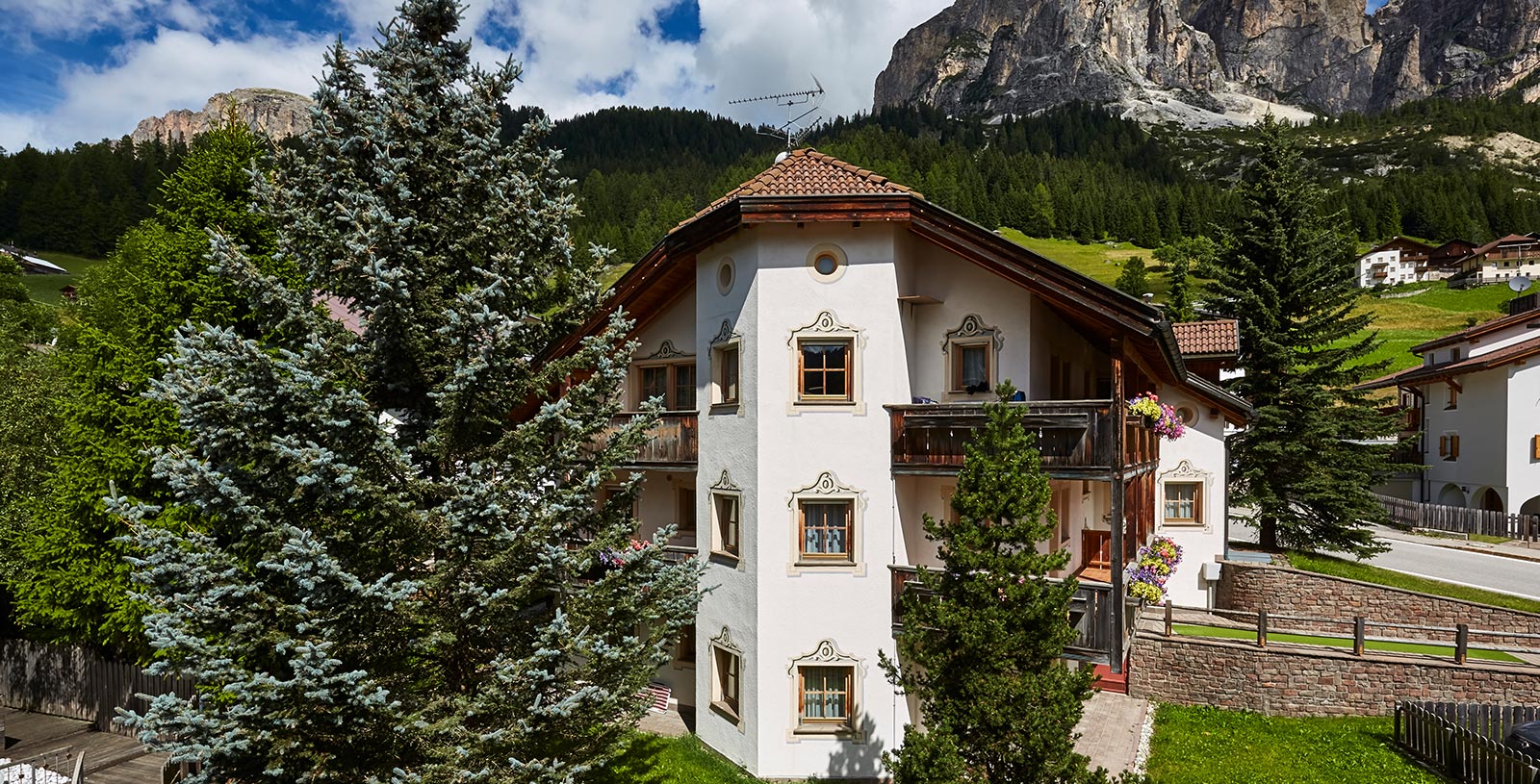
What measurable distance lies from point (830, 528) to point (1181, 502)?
13450 mm

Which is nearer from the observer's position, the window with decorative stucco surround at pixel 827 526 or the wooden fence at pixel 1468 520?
the window with decorative stucco surround at pixel 827 526

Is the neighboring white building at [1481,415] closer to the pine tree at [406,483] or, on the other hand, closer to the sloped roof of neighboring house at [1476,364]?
the sloped roof of neighboring house at [1476,364]

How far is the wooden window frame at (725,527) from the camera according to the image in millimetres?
15195

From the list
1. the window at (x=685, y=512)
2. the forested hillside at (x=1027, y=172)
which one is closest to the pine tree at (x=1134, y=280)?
the forested hillside at (x=1027, y=172)

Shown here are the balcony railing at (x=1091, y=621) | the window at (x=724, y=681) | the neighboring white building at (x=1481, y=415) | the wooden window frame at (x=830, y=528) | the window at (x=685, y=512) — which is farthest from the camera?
the neighboring white building at (x=1481, y=415)

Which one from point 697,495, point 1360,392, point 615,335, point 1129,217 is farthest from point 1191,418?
point 1129,217

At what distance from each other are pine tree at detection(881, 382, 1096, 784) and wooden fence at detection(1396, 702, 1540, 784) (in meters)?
8.05

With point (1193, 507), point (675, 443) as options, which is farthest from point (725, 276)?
point (1193, 507)

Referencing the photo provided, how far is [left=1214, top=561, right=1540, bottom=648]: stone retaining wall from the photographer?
19.5 meters

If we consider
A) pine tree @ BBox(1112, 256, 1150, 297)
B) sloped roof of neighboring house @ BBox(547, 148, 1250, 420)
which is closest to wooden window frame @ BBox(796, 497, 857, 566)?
sloped roof of neighboring house @ BBox(547, 148, 1250, 420)

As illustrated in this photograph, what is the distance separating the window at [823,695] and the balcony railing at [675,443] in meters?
4.80

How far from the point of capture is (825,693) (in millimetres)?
14695

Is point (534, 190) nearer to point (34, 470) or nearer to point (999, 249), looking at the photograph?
point (999, 249)

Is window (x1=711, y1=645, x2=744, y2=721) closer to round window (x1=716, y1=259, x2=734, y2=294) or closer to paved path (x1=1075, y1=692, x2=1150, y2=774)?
paved path (x1=1075, y1=692, x2=1150, y2=774)
